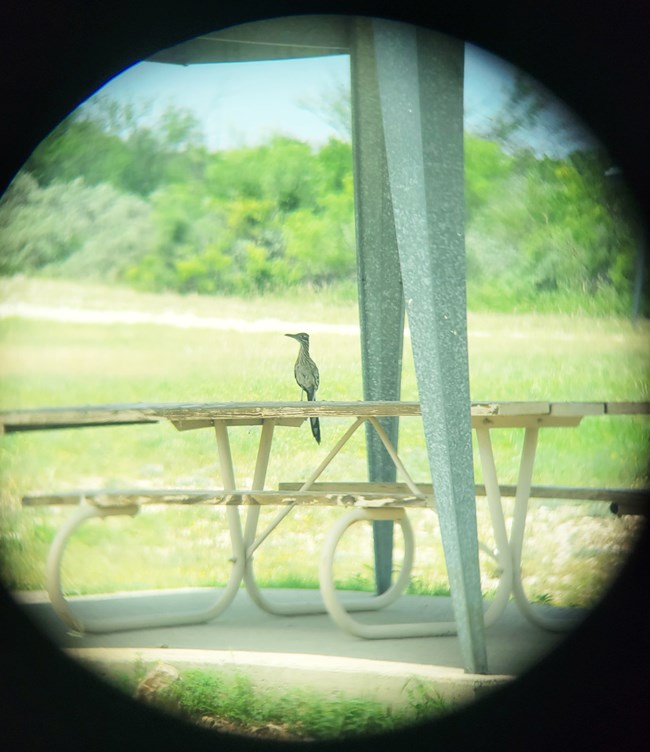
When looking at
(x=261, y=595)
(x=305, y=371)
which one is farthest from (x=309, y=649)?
(x=305, y=371)

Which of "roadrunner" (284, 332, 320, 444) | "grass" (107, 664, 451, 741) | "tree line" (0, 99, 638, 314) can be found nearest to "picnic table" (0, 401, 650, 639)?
"grass" (107, 664, 451, 741)

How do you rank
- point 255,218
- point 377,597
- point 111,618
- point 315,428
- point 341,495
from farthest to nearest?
point 255,218, point 315,428, point 377,597, point 111,618, point 341,495

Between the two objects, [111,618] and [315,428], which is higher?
[315,428]

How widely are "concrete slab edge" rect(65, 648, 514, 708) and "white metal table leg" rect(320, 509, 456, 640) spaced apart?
0.56ft

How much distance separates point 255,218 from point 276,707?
10.1 feet

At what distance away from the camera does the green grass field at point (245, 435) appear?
4.31 metres

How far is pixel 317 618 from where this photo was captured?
3602mm

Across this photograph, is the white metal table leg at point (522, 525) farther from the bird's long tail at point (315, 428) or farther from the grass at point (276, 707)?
the bird's long tail at point (315, 428)

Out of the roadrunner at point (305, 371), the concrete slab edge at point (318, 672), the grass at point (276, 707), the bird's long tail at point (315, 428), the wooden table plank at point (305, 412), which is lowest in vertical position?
the grass at point (276, 707)

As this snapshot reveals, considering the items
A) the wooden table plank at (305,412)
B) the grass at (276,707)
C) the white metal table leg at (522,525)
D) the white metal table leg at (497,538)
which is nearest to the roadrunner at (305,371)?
the wooden table plank at (305,412)

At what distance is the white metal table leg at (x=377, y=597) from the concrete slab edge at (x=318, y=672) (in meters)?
0.17

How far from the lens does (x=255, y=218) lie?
17.2ft

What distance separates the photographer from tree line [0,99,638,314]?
15.5ft

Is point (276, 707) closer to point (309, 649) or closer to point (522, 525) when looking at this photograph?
point (309, 649)
